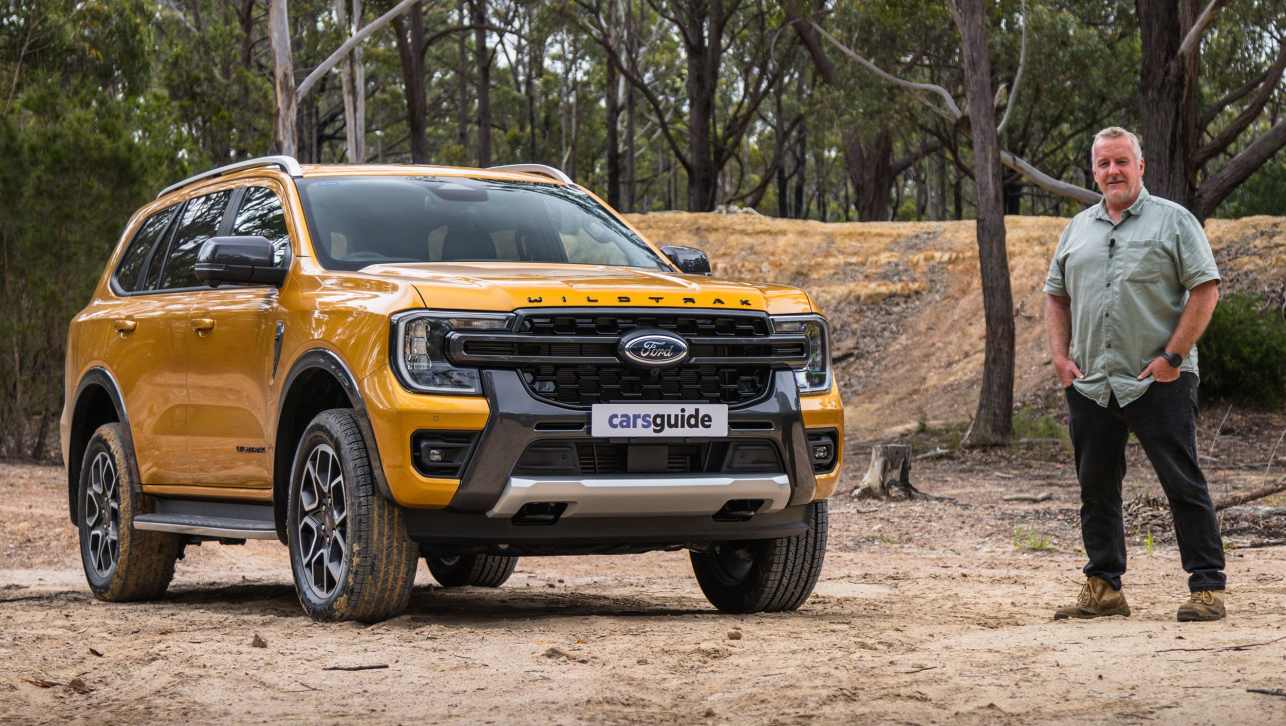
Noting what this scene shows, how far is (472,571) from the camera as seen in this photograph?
898 cm

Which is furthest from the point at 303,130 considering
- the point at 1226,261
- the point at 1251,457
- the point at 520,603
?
the point at 520,603

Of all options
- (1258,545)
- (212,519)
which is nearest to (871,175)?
(1258,545)

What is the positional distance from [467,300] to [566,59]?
50288mm

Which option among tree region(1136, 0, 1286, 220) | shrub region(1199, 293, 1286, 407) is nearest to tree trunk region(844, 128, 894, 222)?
shrub region(1199, 293, 1286, 407)

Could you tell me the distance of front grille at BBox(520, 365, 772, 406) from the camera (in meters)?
5.98

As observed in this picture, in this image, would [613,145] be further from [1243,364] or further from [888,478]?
[888,478]

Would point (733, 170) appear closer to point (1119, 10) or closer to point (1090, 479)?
point (1119, 10)

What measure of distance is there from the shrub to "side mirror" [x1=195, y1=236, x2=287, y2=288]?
15001 mm

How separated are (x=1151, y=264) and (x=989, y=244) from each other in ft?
44.1

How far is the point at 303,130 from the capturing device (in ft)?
160

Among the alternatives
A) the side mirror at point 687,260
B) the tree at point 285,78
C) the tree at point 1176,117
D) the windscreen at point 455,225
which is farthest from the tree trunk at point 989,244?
the windscreen at point 455,225

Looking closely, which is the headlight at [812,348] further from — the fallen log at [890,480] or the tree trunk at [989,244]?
the tree trunk at [989,244]

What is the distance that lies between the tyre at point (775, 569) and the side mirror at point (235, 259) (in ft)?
7.19

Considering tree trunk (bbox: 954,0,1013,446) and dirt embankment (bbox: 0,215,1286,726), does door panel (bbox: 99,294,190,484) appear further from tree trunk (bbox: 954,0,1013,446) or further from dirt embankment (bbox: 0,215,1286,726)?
tree trunk (bbox: 954,0,1013,446)
